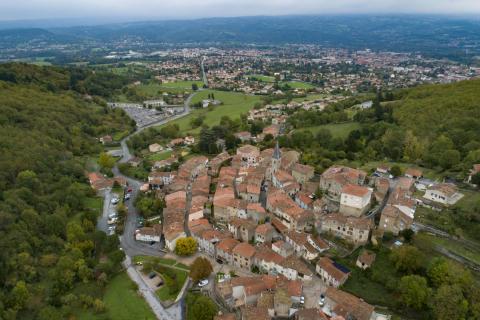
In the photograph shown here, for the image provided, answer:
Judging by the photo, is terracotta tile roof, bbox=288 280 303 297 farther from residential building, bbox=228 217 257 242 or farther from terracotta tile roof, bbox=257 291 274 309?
residential building, bbox=228 217 257 242

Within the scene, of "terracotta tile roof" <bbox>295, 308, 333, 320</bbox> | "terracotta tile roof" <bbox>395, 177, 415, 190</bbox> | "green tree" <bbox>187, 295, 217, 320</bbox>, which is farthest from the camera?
"terracotta tile roof" <bbox>395, 177, 415, 190</bbox>

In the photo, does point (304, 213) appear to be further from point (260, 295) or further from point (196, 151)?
point (196, 151)

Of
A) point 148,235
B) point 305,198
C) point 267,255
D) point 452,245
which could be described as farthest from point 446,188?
point 148,235

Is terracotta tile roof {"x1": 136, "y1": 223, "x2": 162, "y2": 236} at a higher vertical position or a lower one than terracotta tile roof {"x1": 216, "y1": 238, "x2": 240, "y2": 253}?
lower

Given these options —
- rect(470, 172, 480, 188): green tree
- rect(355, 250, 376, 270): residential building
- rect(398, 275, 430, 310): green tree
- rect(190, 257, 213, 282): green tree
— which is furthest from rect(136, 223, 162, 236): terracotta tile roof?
rect(470, 172, 480, 188): green tree

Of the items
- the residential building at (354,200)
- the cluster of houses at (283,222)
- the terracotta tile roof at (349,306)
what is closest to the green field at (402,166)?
the cluster of houses at (283,222)

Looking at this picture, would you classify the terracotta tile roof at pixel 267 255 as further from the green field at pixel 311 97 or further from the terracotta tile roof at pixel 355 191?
the green field at pixel 311 97
